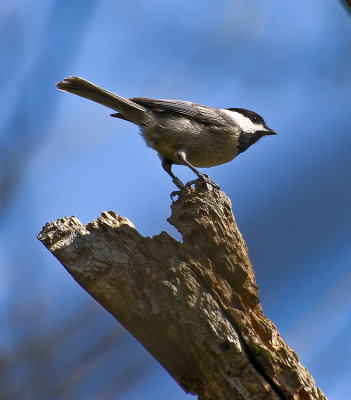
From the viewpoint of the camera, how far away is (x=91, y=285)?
2895mm

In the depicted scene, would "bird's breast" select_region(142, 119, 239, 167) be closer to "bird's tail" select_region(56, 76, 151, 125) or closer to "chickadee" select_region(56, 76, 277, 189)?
"chickadee" select_region(56, 76, 277, 189)

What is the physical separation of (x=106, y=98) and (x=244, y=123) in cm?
142

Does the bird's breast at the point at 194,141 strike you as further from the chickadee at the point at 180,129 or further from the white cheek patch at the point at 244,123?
the white cheek patch at the point at 244,123

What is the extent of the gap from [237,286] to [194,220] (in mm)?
454

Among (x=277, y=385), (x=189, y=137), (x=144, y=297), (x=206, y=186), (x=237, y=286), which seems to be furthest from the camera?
(x=189, y=137)

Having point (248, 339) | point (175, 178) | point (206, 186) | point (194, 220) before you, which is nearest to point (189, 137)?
point (175, 178)

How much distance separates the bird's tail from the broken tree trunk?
1.63 metres

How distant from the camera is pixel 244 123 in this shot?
17.3ft

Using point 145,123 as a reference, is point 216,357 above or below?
below

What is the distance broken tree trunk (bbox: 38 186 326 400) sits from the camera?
267 centimetres

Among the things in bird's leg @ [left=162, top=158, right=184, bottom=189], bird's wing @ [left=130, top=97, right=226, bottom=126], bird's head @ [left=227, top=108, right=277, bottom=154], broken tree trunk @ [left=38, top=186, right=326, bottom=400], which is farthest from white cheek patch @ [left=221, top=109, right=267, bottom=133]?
broken tree trunk @ [left=38, top=186, right=326, bottom=400]

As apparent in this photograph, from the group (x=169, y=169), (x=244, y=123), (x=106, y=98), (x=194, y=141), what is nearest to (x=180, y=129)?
(x=194, y=141)

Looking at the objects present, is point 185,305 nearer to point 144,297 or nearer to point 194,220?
point 144,297

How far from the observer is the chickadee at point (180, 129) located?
4.75 meters
